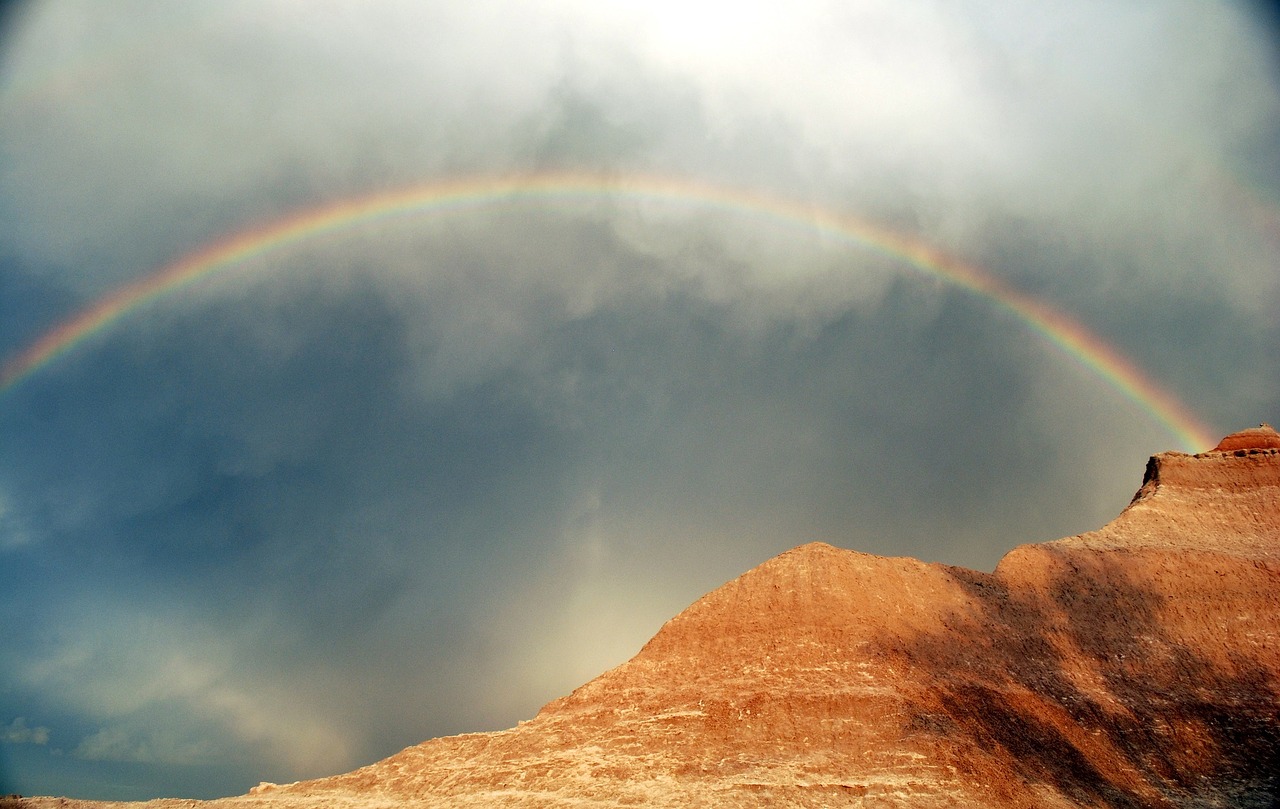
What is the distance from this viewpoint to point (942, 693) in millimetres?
41812

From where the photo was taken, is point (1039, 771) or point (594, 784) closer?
point (1039, 771)

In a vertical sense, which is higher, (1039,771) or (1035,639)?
(1035,639)

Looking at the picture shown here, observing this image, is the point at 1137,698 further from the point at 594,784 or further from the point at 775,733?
the point at 594,784

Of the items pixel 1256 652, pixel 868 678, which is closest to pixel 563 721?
pixel 868 678

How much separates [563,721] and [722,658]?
398 inches

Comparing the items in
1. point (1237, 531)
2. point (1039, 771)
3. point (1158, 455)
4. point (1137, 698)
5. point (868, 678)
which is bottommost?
point (1039, 771)

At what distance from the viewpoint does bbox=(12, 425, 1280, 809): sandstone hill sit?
37.3 metres

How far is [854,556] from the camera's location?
53719mm

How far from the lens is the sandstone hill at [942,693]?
37.3 meters

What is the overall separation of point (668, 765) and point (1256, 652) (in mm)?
31392

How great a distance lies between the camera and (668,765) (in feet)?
135

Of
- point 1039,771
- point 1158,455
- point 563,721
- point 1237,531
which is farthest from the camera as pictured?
point 1158,455

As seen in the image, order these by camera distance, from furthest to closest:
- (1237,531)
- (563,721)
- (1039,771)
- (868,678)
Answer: (1237,531)
(563,721)
(868,678)
(1039,771)

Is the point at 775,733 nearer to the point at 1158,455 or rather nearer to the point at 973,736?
the point at 973,736
